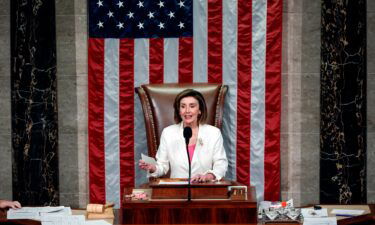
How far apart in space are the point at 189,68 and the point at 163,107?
2.07ft

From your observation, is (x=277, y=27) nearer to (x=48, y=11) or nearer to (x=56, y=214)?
(x=48, y=11)

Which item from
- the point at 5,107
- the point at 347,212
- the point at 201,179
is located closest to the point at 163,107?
the point at 201,179

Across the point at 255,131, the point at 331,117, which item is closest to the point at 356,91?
the point at 331,117

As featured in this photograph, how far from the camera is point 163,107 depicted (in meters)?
5.26

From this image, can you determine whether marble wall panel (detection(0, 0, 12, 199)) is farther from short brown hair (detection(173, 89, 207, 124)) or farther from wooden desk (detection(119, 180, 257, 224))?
wooden desk (detection(119, 180, 257, 224))

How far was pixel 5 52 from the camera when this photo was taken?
18.8 feet

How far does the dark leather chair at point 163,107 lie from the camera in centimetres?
527

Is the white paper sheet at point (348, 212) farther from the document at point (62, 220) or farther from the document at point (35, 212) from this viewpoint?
the document at point (35, 212)

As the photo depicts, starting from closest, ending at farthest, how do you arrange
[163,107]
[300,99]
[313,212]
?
[313,212] < [163,107] < [300,99]

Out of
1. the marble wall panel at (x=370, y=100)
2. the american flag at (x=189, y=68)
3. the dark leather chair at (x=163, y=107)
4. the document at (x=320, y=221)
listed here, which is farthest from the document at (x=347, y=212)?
the marble wall panel at (x=370, y=100)

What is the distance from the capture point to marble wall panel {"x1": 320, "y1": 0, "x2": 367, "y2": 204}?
565 cm

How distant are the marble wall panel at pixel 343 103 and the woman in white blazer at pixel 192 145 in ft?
4.55

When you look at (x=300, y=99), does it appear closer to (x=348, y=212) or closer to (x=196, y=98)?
(x=196, y=98)

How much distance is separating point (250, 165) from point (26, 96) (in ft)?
7.91
